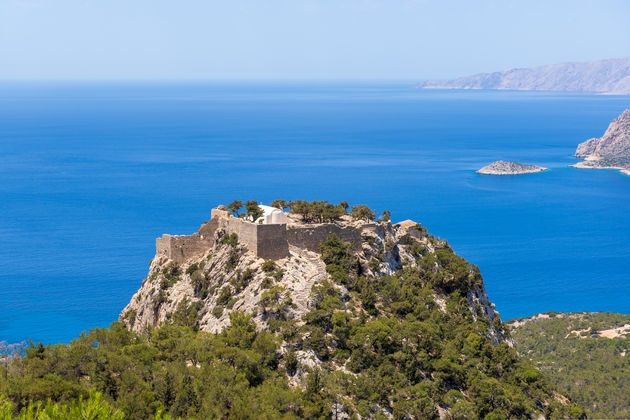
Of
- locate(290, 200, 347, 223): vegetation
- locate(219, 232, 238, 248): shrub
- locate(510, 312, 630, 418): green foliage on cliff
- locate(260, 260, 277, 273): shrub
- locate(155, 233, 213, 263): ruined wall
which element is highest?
locate(290, 200, 347, 223): vegetation

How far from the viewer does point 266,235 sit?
126ft

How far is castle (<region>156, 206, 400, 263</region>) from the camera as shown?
126ft

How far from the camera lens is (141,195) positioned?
122875 millimetres

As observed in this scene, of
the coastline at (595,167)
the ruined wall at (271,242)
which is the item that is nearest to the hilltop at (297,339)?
the ruined wall at (271,242)

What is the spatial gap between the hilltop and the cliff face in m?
0.09

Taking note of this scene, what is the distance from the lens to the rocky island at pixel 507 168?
16066cm

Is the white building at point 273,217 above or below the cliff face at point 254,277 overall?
above

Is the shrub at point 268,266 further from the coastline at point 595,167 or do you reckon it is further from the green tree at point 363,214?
the coastline at point 595,167

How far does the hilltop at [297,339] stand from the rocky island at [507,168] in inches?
4636

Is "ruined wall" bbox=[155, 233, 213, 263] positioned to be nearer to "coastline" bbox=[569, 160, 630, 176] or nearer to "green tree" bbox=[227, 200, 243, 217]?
"green tree" bbox=[227, 200, 243, 217]

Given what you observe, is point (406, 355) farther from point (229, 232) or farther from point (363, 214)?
point (363, 214)

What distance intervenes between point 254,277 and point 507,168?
5285 inches

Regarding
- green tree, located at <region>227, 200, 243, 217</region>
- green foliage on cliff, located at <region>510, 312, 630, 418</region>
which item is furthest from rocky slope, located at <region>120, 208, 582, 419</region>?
green foliage on cliff, located at <region>510, 312, 630, 418</region>

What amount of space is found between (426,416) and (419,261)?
16437mm
